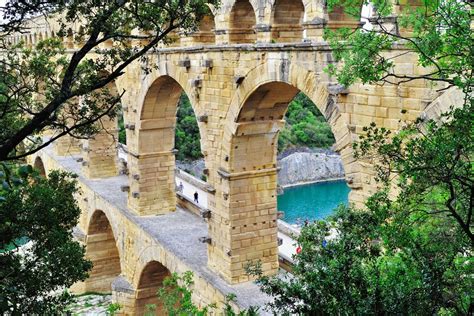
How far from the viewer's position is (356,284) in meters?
5.09

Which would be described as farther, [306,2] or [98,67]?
[306,2]

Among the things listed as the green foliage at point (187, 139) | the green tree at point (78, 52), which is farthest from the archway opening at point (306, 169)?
the green tree at point (78, 52)

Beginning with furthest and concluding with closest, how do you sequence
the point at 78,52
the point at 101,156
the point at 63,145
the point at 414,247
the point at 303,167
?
the point at 303,167 < the point at 63,145 < the point at 101,156 < the point at 78,52 < the point at 414,247

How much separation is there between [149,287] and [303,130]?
27229 mm

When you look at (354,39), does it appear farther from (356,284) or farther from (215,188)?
(215,188)

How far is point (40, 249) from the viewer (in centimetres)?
730

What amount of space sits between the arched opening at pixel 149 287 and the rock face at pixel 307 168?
949 inches

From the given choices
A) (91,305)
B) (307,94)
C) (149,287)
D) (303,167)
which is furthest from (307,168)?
(307,94)

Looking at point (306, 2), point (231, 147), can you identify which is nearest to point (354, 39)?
point (306, 2)

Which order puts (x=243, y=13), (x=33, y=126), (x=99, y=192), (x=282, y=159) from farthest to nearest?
(x=282, y=159) → (x=99, y=192) → (x=243, y=13) → (x=33, y=126)

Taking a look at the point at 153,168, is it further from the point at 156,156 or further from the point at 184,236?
the point at 184,236

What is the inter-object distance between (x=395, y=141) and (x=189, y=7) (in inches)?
153

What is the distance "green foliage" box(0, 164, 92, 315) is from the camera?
22.7 ft

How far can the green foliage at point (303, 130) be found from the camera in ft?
134
